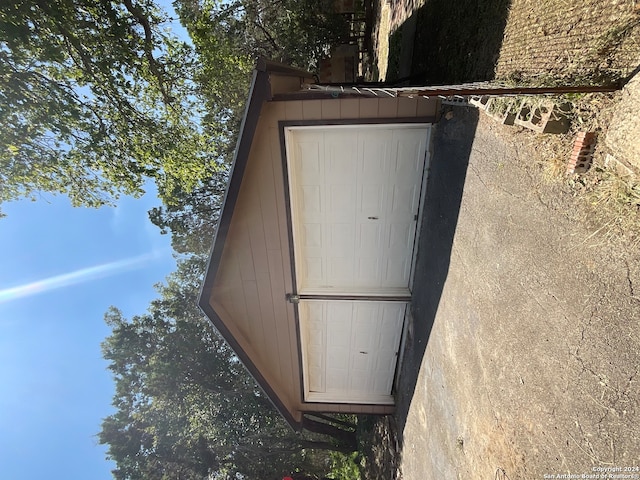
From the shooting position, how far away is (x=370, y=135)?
5.08 metres

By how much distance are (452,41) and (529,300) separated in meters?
4.25

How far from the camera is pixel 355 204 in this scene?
5.57 metres

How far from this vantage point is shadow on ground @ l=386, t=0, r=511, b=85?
4168mm

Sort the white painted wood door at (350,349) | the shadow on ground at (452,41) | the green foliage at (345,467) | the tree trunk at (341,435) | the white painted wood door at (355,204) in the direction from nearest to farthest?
the shadow on ground at (452,41), the white painted wood door at (355,204), the white painted wood door at (350,349), the green foliage at (345,467), the tree trunk at (341,435)

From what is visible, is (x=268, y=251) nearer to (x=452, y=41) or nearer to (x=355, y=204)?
(x=355, y=204)

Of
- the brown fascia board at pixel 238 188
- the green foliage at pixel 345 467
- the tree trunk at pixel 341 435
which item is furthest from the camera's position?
the tree trunk at pixel 341 435

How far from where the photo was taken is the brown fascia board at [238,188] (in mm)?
4375

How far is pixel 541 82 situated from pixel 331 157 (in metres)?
2.81

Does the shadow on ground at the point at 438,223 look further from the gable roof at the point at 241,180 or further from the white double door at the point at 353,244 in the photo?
the gable roof at the point at 241,180

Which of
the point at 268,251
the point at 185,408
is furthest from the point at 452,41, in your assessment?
the point at 185,408

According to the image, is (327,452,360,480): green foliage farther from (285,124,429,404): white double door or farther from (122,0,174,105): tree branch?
(122,0,174,105): tree branch

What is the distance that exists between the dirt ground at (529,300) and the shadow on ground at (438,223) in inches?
→ 1.1

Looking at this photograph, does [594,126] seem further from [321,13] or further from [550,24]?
[321,13]

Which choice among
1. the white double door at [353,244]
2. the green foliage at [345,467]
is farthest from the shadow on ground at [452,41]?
the green foliage at [345,467]
